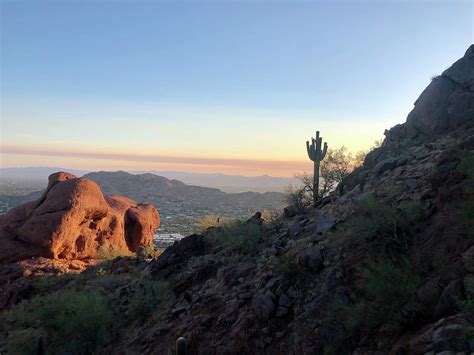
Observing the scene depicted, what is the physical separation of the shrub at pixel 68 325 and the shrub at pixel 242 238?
13.6 ft

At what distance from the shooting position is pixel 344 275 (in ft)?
28.2

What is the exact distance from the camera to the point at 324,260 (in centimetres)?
943

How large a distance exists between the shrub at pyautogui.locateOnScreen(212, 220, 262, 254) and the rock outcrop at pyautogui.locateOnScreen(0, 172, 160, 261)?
9674mm

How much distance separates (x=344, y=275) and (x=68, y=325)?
24.7 ft

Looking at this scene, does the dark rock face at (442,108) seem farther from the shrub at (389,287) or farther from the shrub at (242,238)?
the shrub at (389,287)

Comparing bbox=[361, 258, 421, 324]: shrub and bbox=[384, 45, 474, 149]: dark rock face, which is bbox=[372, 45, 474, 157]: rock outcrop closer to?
bbox=[384, 45, 474, 149]: dark rock face

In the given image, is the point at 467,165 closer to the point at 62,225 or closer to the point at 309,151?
the point at 309,151

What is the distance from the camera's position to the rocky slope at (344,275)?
6.56 metres

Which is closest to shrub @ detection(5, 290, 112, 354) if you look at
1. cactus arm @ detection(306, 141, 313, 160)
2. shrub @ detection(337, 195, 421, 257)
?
shrub @ detection(337, 195, 421, 257)

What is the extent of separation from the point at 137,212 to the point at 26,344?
16.6 meters

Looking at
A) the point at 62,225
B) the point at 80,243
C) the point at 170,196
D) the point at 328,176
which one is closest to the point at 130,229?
the point at 80,243

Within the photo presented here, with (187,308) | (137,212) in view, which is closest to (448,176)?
(187,308)

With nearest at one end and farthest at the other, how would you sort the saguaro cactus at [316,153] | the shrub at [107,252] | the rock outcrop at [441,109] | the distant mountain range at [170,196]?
the rock outcrop at [441,109], the saguaro cactus at [316,153], the shrub at [107,252], the distant mountain range at [170,196]

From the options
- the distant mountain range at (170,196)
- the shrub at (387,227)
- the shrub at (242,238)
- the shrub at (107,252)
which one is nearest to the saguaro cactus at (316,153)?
the shrub at (242,238)
